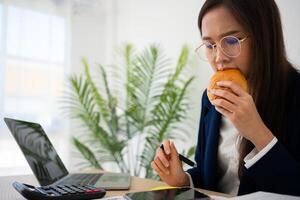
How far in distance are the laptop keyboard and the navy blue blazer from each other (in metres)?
0.38

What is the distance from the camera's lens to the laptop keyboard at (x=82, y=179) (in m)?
1.04

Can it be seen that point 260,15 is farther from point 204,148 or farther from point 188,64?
point 188,64

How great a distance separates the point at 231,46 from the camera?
3.45ft

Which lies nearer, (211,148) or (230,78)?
(230,78)

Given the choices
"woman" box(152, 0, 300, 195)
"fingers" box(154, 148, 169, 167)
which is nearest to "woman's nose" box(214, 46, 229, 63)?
"woman" box(152, 0, 300, 195)

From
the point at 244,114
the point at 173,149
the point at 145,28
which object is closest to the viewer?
the point at 244,114

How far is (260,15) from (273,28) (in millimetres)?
65

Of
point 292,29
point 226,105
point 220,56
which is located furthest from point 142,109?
point 226,105

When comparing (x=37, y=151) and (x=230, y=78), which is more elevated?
(x=230, y=78)

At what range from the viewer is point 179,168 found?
3.76 feet

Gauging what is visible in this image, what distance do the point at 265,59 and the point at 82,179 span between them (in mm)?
703

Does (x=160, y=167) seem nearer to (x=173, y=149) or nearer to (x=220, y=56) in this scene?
(x=173, y=149)

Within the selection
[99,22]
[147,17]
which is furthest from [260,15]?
[99,22]

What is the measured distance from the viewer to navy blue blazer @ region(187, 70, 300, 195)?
0.85m
